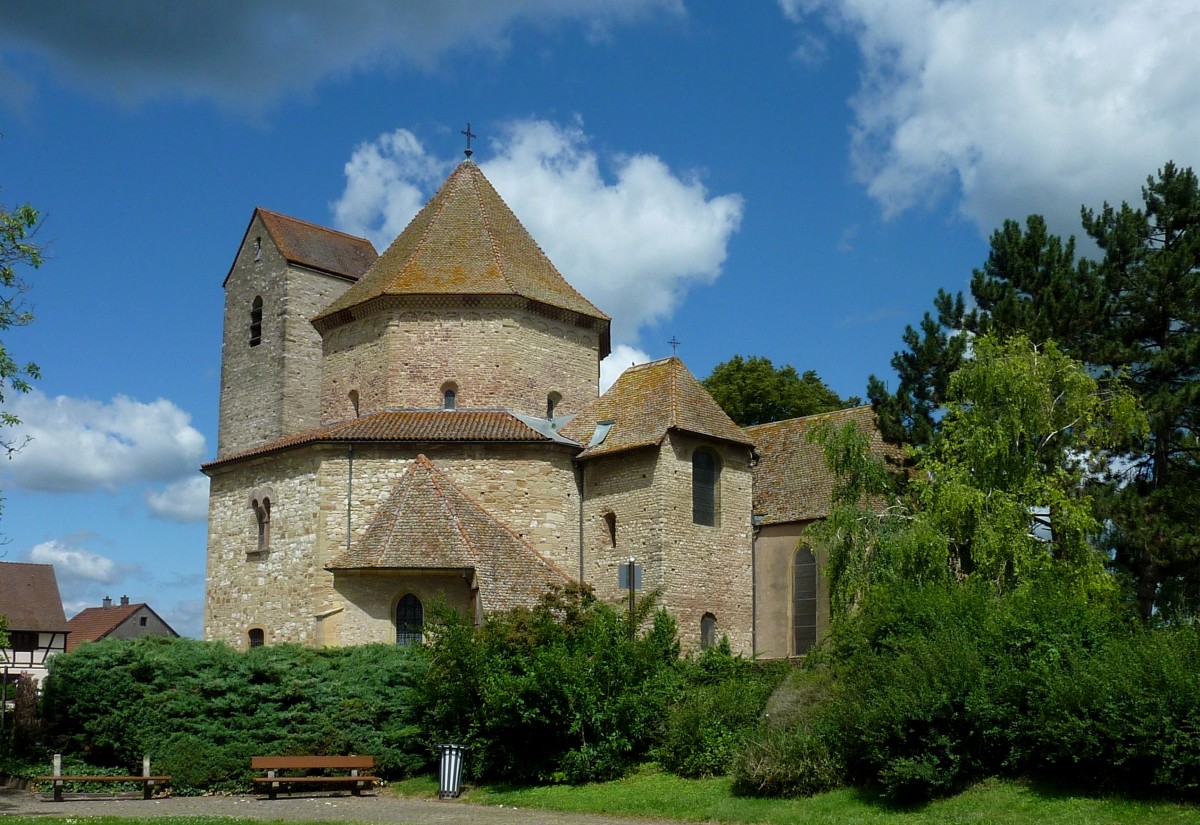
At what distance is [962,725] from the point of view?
1667 centimetres

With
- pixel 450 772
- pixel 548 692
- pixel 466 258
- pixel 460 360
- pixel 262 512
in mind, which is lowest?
pixel 450 772

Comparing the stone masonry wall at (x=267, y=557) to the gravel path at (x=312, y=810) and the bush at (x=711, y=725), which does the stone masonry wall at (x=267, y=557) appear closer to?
the gravel path at (x=312, y=810)

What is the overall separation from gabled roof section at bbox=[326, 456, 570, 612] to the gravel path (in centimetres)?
630

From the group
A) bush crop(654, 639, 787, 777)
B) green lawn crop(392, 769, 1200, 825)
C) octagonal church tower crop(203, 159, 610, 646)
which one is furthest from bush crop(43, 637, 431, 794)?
bush crop(654, 639, 787, 777)

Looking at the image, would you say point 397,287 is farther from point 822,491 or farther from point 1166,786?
point 1166,786

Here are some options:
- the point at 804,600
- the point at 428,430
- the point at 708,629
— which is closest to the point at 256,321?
the point at 428,430

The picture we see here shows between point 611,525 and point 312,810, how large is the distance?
40.8ft

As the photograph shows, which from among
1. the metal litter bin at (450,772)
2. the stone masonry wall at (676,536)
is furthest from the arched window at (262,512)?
the metal litter bin at (450,772)

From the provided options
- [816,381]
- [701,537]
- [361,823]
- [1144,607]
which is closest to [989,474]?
[1144,607]

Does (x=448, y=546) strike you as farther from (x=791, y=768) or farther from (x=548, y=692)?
(x=791, y=768)

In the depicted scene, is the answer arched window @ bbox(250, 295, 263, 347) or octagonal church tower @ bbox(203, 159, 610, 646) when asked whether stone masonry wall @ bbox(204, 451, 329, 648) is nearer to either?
octagonal church tower @ bbox(203, 159, 610, 646)

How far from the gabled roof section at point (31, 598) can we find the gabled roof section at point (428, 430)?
2443cm

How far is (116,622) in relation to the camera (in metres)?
64.8

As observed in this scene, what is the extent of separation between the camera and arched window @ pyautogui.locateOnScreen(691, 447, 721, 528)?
29855 mm
